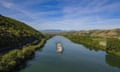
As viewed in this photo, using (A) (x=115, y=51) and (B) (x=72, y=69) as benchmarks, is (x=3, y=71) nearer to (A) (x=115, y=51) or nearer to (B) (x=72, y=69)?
(B) (x=72, y=69)

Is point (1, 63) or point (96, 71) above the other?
point (1, 63)

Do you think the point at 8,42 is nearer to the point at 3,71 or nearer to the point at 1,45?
the point at 1,45

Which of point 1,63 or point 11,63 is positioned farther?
point 11,63

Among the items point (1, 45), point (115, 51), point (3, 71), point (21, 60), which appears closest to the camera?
point (3, 71)

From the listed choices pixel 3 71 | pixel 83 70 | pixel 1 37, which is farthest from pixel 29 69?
pixel 1 37

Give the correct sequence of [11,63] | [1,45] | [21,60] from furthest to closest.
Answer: [1,45]
[21,60]
[11,63]

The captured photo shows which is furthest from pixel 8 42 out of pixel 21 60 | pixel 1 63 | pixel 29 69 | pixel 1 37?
pixel 1 63

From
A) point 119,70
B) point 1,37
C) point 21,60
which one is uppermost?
point 1,37

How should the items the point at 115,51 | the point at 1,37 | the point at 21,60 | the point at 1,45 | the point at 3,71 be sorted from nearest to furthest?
the point at 3,71
the point at 21,60
the point at 1,45
the point at 1,37
the point at 115,51

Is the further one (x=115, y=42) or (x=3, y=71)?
(x=115, y=42)
